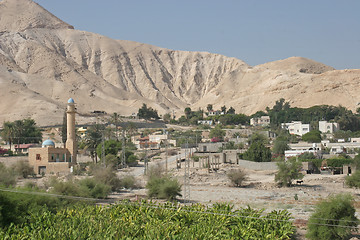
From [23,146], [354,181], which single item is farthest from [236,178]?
[23,146]

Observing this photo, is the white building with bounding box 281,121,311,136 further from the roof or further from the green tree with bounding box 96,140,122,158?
the roof

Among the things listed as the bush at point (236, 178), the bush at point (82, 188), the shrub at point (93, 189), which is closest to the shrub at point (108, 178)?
the bush at point (82, 188)

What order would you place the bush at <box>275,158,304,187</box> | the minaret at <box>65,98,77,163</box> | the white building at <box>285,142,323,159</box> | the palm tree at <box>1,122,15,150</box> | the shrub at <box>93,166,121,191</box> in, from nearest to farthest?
the shrub at <box>93,166,121,191</box>
the bush at <box>275,158,304,187</box>
the minaret at <box>65,98,77,163</box>
the white building at <box>285,142,323,159</box>
the palm tree at <box>1,122,15,150</box>

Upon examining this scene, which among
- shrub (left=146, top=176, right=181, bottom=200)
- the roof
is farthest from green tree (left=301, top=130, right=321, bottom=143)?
shrub (left=146, top=176, right=181, bottom=200)

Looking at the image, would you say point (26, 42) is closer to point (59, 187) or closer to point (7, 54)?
Result: point (7, 54)

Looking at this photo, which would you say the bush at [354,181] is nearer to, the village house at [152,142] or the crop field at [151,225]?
the crop field at [151,225]
